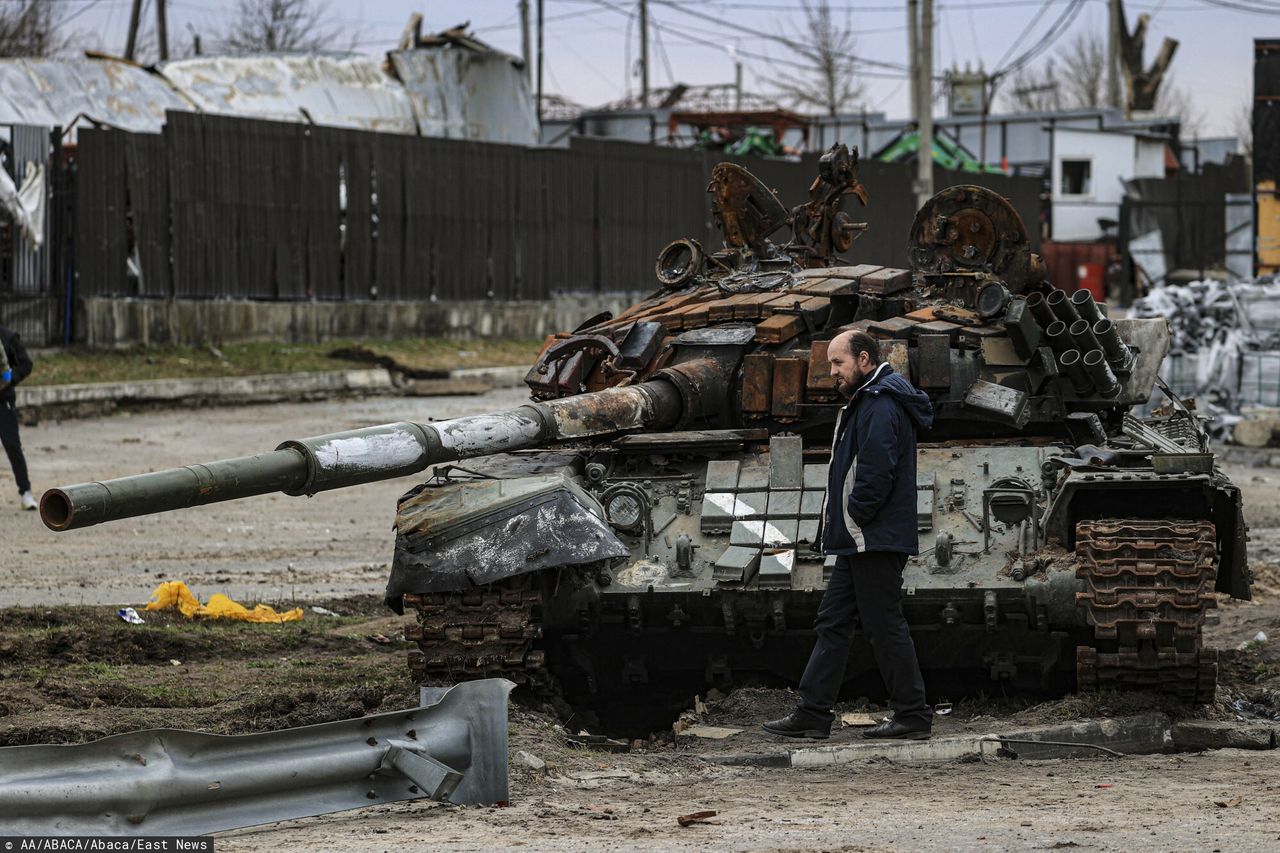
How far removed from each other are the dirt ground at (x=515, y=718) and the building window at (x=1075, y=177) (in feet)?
115

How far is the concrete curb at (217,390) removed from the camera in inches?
829

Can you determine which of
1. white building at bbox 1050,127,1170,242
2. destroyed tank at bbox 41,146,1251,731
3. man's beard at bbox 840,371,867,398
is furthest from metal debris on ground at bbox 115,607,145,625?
white building at bbox 1050,127,1170,242

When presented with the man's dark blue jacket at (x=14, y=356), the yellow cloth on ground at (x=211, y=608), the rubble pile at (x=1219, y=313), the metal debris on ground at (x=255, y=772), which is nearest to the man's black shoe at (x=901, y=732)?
the metal debris on ground at (x=255, y=772)

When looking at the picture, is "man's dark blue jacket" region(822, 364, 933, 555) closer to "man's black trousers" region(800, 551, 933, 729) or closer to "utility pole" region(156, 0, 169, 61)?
"man's black trousers" region(800, 551, 933, 729)

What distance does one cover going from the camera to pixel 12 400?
15250 millimetres

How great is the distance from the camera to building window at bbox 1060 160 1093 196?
49500mm

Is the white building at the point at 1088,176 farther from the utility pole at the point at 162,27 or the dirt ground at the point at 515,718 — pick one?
the dirt ground at the point at 515,718

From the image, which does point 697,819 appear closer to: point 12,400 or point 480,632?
point 480,632

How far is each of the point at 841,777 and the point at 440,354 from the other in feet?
64.3

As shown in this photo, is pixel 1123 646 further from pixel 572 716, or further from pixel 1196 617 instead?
pixel 572 716

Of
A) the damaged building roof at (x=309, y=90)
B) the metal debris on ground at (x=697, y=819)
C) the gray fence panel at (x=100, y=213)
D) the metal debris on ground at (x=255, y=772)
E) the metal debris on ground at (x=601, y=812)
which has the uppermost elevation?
the damaged building roof at (x=309, y=90)

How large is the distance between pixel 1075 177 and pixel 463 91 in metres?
22.0

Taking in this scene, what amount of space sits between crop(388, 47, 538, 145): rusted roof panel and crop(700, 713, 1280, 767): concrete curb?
25583mm

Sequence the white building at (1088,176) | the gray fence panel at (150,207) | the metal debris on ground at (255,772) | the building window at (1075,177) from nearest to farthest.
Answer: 1. the metal debris on ground at (255,772)
2. the gray fence panel at (150,207)
3. the white building at (1088,176)
4. the building window at (1075,177)
